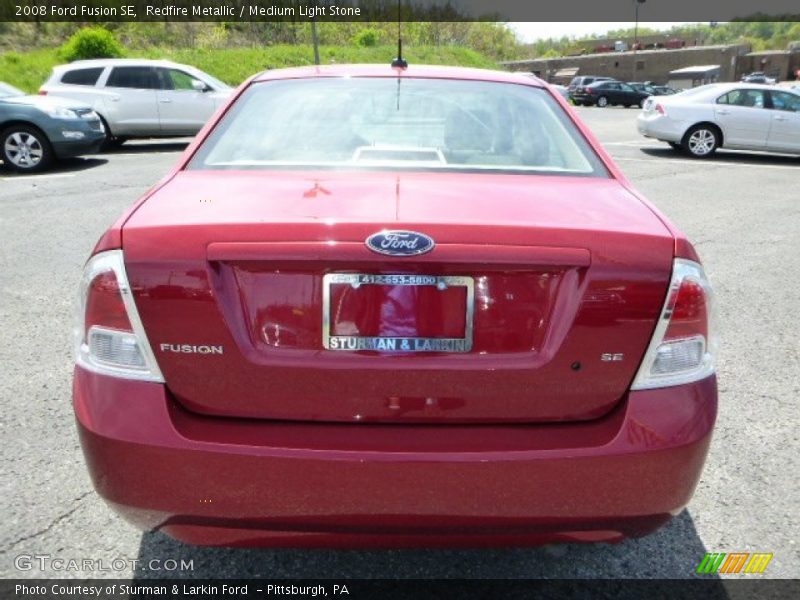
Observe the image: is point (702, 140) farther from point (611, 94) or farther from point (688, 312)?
point (611, 94)

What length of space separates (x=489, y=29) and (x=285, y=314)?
76.5 m

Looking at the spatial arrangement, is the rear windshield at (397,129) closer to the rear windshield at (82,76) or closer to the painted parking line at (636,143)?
the rear windshield at (82,76)

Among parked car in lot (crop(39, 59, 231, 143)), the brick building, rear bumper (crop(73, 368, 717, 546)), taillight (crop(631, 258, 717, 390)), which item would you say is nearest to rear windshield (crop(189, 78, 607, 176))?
taillight (crop(631, 258, 717, 390))

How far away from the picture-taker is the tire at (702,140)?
46.0 ft

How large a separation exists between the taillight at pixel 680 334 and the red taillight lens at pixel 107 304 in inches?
52.3

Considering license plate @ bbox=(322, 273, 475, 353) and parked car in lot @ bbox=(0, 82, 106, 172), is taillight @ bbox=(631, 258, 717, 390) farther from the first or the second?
parked car in lot @ bbox=(0, 82, 106, 172)

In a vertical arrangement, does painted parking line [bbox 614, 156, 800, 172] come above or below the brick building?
below

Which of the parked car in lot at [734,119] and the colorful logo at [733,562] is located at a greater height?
the parked car in lot at [734,119]

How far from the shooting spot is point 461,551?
2.38 meters

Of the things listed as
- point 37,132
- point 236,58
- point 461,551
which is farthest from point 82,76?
point 236,58

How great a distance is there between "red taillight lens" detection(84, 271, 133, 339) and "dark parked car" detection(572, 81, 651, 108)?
40932mm

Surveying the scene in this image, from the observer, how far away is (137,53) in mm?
31625

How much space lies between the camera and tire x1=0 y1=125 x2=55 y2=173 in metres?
10.5

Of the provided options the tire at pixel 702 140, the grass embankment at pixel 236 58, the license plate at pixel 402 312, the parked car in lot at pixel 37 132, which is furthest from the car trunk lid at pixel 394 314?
the grass embankment at pixel 236 58
